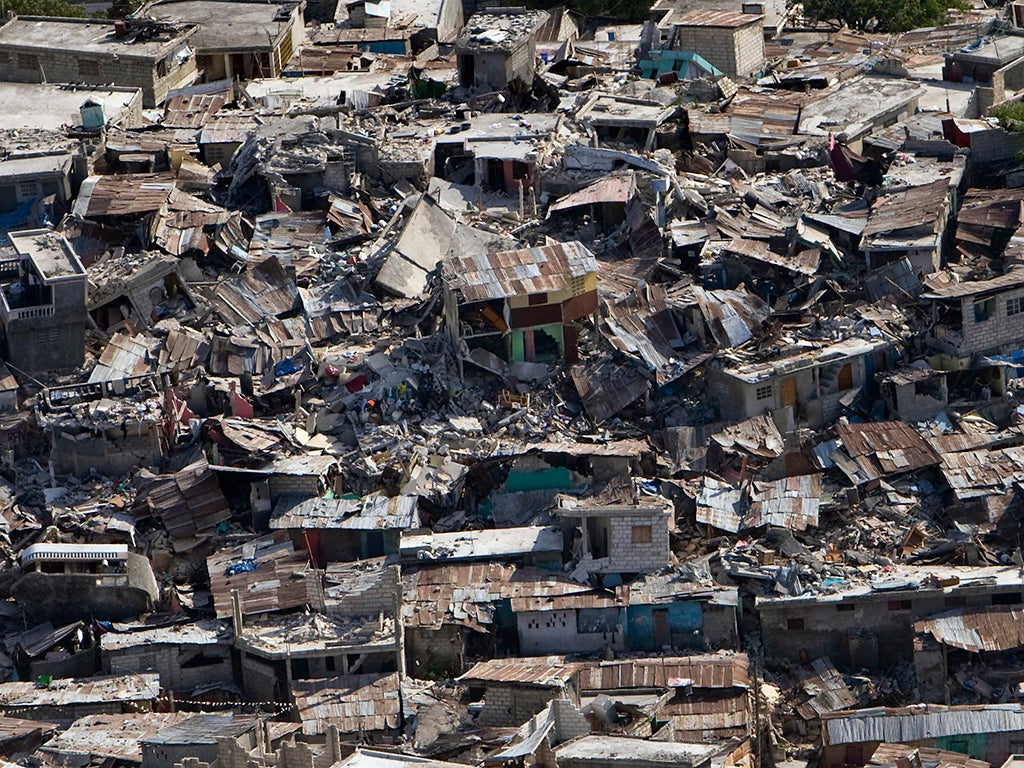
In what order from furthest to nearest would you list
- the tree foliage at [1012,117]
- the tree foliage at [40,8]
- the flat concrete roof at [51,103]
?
1. the tree foliage at [40,8]
2. the flat concrete roof at [51,103]
3. the tree foliage at [1012,117]

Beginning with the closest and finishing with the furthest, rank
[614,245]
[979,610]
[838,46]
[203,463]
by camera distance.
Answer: [979,610], [203,463], [614,245], [838,46]

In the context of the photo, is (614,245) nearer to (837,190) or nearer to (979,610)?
(837,190)

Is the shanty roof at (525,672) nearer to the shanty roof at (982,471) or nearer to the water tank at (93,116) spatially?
the shanty roof at (982,471)

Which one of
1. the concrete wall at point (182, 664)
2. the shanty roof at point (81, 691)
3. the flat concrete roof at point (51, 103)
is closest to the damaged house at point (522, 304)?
the concrete wall at point (182, 664)

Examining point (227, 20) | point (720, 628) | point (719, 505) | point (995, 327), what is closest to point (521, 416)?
point (719, 505)

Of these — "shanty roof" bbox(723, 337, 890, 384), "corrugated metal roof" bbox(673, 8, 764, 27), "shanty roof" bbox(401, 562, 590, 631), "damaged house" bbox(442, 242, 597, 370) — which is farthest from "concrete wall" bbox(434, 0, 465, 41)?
"shanty roof" bbox(401, 562, 590, 631)

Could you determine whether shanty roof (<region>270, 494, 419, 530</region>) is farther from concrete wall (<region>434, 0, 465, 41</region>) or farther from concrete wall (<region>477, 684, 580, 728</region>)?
concrete wall (<region>434, 0, 465, 41</region>)

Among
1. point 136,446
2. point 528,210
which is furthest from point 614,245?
point 136,446
